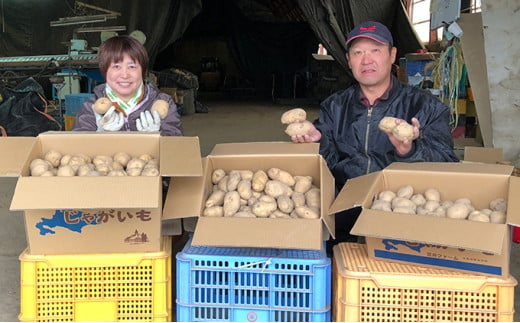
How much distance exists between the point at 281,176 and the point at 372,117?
52 centimetres

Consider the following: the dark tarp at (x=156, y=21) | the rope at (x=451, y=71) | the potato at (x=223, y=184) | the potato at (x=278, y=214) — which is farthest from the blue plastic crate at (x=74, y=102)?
the potato at (x=278, y=214)

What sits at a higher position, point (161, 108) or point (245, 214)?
point (161, 108)

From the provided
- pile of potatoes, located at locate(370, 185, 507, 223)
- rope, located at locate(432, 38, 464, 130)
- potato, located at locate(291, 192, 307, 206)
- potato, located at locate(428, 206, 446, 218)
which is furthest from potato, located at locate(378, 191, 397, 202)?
rope, located at locate(432, 38, 464, 130)

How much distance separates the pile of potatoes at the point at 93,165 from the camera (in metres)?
1.49

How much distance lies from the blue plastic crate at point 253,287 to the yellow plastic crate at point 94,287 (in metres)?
0.09

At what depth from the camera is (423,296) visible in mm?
1298

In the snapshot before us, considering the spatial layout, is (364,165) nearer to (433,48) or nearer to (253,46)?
(433,48)

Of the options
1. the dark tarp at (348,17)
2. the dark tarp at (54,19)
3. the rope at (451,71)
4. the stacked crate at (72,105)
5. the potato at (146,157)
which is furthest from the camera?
the dark tarp at (54,19)

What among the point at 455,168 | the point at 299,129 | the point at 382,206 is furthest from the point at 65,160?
the point at 455,168

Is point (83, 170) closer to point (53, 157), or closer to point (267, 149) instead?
point (53, 157)

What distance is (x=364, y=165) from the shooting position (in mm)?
2010

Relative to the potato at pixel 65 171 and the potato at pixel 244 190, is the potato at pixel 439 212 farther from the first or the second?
the potato at pixel 65 171

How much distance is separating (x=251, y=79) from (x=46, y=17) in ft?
21.4

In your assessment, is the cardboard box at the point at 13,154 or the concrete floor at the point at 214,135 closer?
the cardboard box at the point at 13,154
